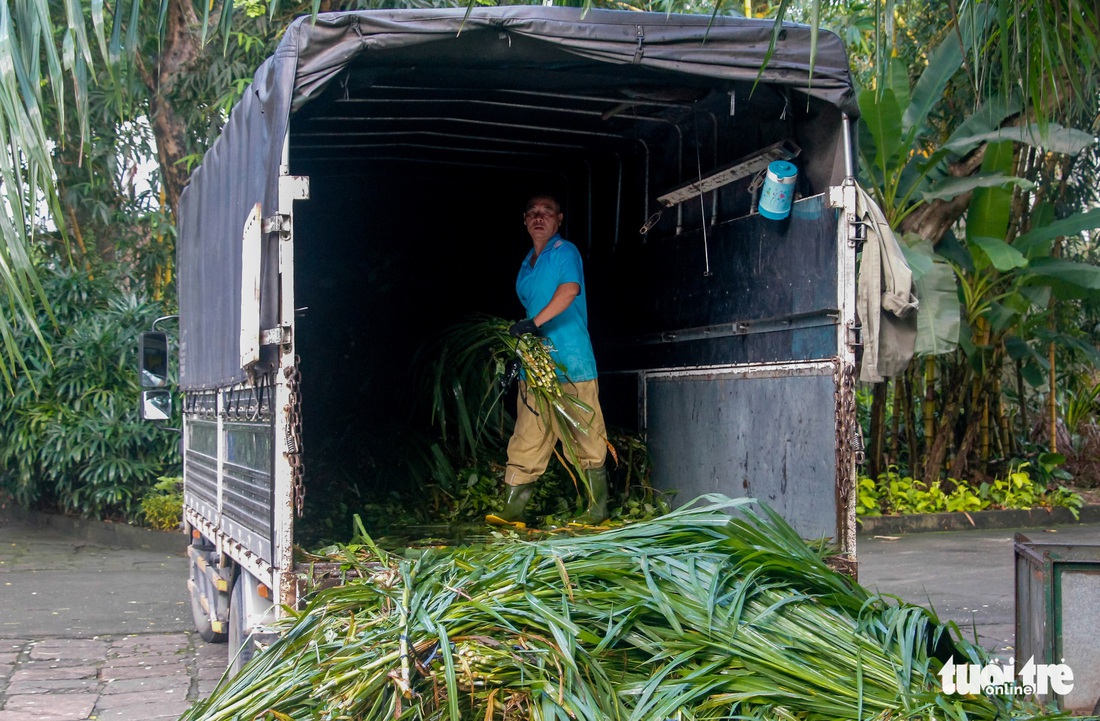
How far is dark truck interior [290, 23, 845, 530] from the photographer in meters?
4.64

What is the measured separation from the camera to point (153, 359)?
7.53m

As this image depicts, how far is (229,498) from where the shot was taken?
525 centimetres

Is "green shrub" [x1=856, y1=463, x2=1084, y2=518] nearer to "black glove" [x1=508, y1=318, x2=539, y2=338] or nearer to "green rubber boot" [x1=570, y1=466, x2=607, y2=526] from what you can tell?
"green rubber boot" [x1=570, y1=466, x2=607, y2=526]

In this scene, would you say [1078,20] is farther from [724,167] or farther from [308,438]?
[308,438]

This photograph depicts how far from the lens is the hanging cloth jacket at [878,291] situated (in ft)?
14.2

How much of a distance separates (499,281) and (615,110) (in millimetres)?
2254

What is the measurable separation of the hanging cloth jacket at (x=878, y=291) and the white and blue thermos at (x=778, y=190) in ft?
1.29

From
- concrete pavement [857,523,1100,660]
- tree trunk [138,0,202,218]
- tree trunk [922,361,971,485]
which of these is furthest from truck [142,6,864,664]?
tree trunk [922,361,971,485]

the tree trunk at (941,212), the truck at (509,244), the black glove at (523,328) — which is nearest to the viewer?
the truck at (509,244)

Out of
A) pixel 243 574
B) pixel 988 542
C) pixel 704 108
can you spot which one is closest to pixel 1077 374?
pixel 988 542

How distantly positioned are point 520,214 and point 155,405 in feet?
8.97

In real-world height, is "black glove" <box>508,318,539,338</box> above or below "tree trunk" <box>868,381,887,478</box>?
above

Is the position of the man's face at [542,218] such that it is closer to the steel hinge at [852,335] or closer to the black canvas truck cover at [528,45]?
the black canvas truck cover at [528,45]

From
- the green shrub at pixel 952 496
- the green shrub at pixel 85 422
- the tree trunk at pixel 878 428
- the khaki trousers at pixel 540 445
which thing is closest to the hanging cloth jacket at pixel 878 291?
the khaki trousers at pixel 540 445
